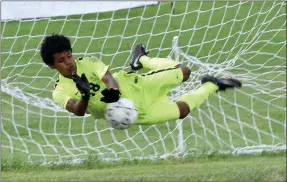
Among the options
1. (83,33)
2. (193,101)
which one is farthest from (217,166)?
(83,33)

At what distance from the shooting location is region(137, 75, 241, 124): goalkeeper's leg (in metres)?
7.66

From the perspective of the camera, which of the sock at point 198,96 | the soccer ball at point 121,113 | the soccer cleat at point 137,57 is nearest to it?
the soccer ball at point 121,113

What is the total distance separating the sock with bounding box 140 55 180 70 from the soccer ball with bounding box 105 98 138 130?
74 centimetres

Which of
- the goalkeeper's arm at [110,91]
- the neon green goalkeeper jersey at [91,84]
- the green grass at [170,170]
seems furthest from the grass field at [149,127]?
the goalkeeper's arm at [110,91]

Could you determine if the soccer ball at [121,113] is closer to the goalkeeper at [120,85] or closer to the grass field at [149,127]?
the goalkeeper at [120,85]

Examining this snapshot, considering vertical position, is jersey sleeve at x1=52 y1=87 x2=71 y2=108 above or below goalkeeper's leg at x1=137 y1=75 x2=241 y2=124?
above

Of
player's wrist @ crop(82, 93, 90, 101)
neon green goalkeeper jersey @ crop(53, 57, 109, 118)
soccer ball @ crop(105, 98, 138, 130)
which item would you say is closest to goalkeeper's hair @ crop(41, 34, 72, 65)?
neon green goalkeeper jersey @ crop(53, 57, 109, 118)

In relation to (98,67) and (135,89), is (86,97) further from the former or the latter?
(135,89)

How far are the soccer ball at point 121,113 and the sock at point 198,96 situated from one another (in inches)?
27.3

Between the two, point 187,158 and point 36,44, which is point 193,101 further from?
point 36,44

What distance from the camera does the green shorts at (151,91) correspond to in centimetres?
757

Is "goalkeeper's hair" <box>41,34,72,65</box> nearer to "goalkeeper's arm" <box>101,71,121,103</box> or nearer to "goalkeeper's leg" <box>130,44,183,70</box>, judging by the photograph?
"goalkeeper's arm" <box>101,71,121,103</box>

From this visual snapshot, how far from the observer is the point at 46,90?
11.1m

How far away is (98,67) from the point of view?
7.31m
